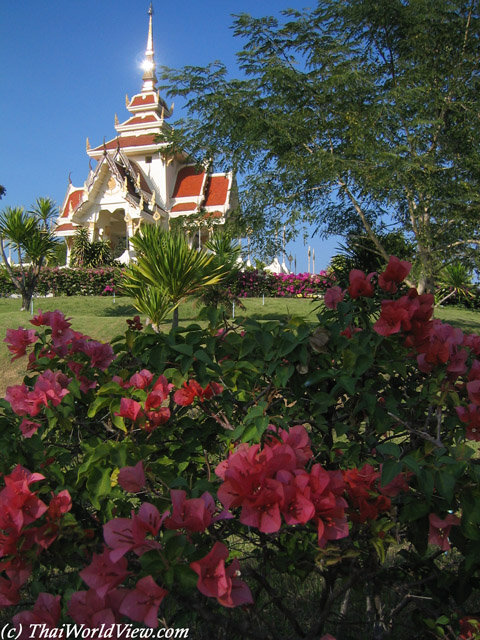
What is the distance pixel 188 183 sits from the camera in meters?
30.4

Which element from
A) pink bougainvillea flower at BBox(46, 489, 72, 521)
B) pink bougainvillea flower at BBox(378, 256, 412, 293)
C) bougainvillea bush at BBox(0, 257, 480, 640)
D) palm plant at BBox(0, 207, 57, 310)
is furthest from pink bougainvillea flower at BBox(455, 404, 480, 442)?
palm plant at BBox(0, 207, 57, 310)

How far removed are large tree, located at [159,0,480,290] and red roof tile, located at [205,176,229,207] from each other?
16843 mm

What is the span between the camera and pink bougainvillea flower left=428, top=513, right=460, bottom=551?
3.60 feet

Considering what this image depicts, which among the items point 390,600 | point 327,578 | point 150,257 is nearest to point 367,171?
point 150,257

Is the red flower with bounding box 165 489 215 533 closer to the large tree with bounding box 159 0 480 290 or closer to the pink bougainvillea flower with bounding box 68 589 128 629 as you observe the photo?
the pink bougainvillea flower with bounding box 68 589 128 629

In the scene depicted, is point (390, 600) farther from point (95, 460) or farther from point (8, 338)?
point (8, 338)

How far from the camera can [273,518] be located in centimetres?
87

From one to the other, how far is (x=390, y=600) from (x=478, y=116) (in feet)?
33.8

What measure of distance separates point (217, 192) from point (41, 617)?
98.5 feet

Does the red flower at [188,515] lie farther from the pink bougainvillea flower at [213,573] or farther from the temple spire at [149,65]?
the temple spire at [149,65]

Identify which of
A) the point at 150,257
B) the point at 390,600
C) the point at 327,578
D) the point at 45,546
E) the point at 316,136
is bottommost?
the point at 390,600

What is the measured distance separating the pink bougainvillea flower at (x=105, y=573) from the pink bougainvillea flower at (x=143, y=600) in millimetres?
39

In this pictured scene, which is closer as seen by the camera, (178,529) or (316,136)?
(178,529)

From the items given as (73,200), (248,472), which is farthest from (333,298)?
(73,200)
